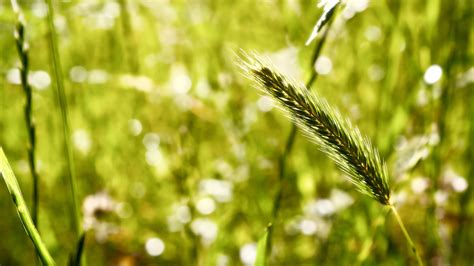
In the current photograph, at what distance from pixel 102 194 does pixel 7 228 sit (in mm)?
291

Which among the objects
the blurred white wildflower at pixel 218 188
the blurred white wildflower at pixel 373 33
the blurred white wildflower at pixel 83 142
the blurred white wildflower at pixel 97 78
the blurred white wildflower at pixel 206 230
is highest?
the blurred white wildflower at pixel 373 33

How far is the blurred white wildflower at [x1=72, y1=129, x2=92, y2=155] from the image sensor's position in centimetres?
172

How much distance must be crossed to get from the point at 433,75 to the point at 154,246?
883 millimetres

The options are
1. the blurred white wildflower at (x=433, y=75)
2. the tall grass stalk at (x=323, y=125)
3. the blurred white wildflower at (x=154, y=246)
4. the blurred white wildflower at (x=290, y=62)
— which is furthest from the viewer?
the blurred white wildflower at (x=290, y=62)

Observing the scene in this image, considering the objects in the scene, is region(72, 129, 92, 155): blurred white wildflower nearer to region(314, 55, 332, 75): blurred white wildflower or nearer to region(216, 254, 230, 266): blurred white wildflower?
region(216, 254, 230, 266): blurred white wildflower

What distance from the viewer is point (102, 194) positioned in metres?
1.49

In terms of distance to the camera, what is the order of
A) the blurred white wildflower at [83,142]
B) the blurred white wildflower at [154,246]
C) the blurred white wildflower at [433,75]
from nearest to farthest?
the blurred white wildflower at [433,75], the blurred white wildflower at [154,246], the blurred white wildflower at [83,142]

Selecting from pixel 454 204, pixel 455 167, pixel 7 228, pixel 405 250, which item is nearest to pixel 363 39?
pixel 455 167

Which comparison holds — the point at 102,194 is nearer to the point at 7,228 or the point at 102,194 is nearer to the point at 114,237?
the point at 114,237

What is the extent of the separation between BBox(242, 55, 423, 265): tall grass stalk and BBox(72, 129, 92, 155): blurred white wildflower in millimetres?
1327

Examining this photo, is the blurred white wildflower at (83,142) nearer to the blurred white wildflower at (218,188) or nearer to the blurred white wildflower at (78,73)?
the blurred white wildflower at (78,73)

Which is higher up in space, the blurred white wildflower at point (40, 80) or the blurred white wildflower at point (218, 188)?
the blurred white wildflower at point (40, 80)

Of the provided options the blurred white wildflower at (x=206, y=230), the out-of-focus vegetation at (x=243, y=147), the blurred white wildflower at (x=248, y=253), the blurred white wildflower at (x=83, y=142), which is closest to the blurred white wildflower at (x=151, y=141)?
the out-of-focus vegetation at (x=243, y=147)

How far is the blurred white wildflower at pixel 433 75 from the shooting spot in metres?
1.04
